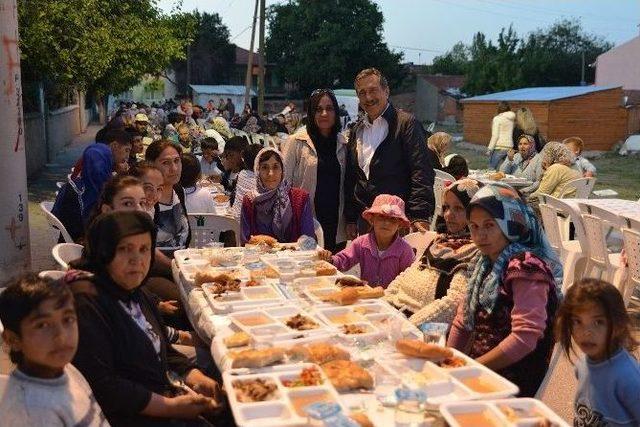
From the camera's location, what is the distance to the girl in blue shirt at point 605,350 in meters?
2.68

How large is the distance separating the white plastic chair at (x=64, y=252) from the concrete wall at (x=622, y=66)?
36878 millimetres

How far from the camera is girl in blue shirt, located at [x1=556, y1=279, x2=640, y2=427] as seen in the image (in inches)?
106

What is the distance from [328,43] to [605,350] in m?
52.4

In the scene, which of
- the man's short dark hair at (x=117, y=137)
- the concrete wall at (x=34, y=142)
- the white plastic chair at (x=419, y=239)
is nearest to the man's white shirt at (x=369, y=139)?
the white plastic chair at (x=419, y=239)

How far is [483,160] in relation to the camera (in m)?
25.3

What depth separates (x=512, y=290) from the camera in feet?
10.0

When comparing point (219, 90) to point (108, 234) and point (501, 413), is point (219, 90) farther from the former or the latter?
point (501, 413)

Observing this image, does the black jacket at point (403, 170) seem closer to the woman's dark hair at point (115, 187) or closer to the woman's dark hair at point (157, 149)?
the woman's dark hair at point (157, 149)

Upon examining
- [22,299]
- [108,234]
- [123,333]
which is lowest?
[123,333]

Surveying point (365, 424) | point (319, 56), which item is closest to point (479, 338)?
point (365, 424)

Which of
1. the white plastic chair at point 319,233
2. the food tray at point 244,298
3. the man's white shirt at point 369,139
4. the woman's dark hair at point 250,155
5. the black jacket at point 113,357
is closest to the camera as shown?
the black jacket at point 113,357

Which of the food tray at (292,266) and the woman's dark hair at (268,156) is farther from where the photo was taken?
the woman's dark hair at (268,156)

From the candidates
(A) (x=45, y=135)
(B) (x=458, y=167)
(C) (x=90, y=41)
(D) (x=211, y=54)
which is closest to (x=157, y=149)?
(B) (x=458, y=167)

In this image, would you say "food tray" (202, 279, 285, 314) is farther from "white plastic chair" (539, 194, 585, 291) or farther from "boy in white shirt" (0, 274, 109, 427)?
"white plastic chair" (539, 194, 585, 291)
